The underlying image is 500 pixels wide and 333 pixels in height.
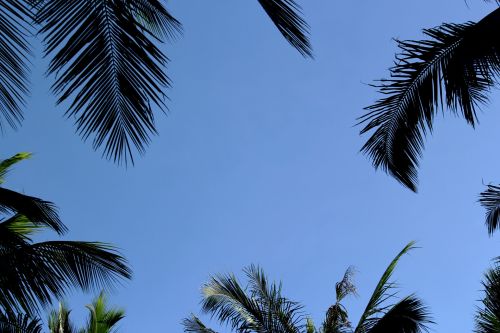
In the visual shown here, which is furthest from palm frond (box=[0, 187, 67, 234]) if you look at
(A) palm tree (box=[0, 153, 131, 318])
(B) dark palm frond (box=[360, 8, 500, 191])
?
(B) dark palm frond (box=[360, 8, 500, 191])

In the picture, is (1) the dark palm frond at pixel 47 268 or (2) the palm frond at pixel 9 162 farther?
(2) the palm frond at pixel 9 162

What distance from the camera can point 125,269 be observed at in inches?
228

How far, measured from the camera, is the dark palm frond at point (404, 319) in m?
9.24

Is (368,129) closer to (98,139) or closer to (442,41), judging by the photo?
(442,41)

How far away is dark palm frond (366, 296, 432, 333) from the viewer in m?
9.24

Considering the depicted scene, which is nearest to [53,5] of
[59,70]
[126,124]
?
[59,70]

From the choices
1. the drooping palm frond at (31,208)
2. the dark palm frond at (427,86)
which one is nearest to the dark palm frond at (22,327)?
the drooping palm frond at (31,208)

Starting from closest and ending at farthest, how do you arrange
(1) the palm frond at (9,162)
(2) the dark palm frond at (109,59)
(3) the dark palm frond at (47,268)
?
(2) the dark palm frond at (109,59) < (3) the dark palm frond at (47,268) < (1) the palm frond at (9,162)

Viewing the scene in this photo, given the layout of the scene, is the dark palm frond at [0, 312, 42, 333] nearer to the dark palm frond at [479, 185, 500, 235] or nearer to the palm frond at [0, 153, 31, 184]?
the palm frond at [0, 153, 31, 184]

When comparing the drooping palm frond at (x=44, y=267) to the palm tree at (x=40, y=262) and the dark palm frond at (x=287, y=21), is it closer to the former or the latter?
the palm tree at (x=40, y=262)

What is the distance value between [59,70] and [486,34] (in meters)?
3.13

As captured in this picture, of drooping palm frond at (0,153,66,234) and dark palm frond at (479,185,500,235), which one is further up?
dark palm frond at (479,185,500,235)

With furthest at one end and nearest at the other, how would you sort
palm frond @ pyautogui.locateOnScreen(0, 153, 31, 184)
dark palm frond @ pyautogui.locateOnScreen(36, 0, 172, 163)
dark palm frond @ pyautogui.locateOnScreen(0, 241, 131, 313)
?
palm frond @ pyautogui.locateOnScreen(0, 153, 31, 184) → dark palm frond @ pyautogui.locateOnScreen(0, 241, 131, 313) → dark palm frond @ pyautogui.locateOnScreen(36, 0, 172, 163)

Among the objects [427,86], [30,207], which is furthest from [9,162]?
[427,86]
